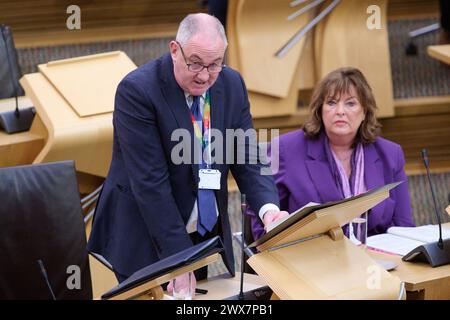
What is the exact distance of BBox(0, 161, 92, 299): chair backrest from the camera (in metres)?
2.84

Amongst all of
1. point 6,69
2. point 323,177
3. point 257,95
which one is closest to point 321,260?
point 323,177

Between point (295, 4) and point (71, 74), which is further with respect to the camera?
point (295, 4)

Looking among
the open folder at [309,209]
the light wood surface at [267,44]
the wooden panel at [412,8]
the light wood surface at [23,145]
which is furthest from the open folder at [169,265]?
the wooden panel at [412,8]

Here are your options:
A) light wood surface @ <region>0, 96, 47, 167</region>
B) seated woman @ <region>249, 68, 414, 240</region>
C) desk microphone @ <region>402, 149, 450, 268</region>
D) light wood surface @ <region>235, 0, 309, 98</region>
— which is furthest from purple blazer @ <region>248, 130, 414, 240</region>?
light wood surface @ <region>235, 0, 309, 98</region>

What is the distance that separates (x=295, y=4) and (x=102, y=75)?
144 centimetres

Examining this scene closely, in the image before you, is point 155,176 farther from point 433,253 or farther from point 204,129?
point 433,253

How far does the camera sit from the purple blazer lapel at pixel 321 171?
3.25 m

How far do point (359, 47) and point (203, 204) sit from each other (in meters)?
2.47

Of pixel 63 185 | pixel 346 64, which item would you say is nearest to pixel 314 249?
pixel 63 185

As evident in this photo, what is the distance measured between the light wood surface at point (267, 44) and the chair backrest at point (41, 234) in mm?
2027

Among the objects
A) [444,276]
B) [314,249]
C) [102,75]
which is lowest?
[444,276]

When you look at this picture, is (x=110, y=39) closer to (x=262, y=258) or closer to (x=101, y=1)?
(x=101, y=1)

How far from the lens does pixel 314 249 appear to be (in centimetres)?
238

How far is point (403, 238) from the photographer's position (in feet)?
10.1
